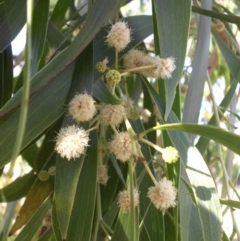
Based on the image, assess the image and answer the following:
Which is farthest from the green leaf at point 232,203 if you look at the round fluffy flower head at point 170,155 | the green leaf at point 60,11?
the green leaf at point 60,11

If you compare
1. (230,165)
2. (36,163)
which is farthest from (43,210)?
(230,165)

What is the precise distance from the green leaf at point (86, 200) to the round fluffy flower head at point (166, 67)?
0.51ft

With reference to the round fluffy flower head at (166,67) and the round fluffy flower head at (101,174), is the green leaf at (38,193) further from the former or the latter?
the round fluffy flower head at (166,67)

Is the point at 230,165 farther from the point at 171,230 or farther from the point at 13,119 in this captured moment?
the point at 13,119

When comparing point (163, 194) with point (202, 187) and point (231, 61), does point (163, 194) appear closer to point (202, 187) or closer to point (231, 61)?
point (202, 187)

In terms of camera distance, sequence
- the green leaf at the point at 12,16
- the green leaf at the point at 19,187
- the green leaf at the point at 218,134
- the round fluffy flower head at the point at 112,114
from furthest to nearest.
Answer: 1. the green leaf at the point at 19,187
2. the green leaf at the point at 12,16
3. the round fluffy flower head at the point at 112,114
4. the green leaf at the point at 218,134

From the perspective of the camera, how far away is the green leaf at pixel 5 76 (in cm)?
88

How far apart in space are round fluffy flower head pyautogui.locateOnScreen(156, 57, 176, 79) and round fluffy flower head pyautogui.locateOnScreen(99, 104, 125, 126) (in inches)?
3.2

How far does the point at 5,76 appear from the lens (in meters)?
0.89

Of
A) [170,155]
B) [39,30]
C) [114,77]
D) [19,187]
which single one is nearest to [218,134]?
[170,155]

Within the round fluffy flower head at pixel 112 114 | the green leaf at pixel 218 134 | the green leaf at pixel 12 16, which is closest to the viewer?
the green leaf at pixel 218 134

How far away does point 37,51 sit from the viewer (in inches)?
33.6

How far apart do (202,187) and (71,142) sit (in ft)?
0.72

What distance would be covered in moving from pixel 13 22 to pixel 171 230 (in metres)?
0.50
